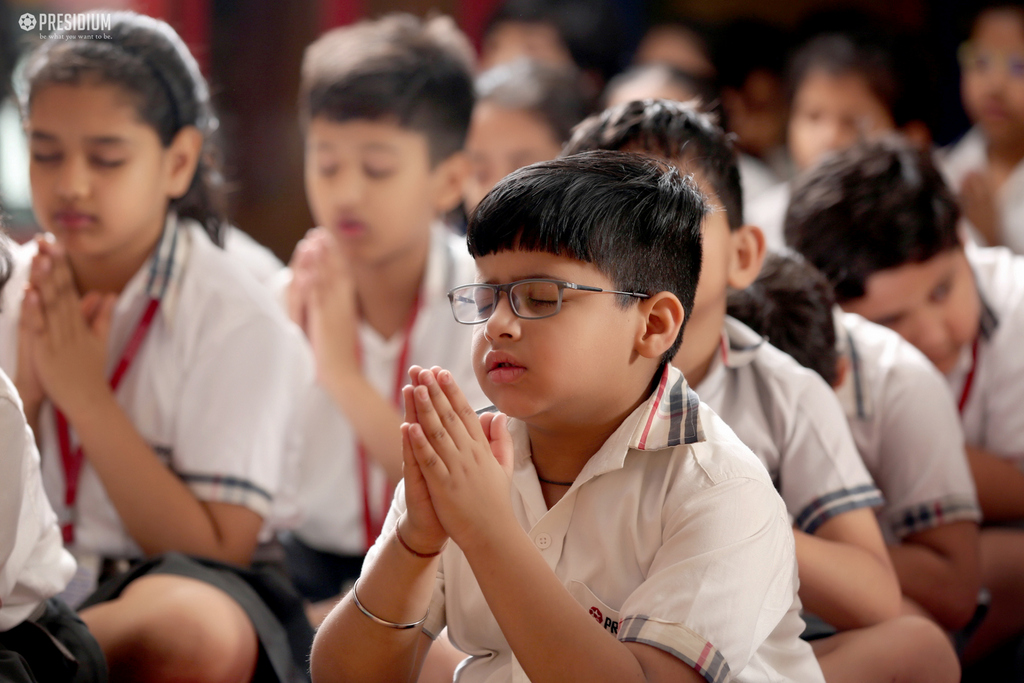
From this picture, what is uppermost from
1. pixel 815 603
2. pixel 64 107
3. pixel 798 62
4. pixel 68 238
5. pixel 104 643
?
pixel 798 62

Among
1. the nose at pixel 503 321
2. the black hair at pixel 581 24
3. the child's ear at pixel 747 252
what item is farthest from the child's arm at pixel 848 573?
the black hair at pixel 581 24

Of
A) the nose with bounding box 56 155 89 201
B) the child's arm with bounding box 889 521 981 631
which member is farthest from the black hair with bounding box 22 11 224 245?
the child's arm with bounding box 889 521 981 631

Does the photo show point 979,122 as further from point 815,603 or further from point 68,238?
point 68,238

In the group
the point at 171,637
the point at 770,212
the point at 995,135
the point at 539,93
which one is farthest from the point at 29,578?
the point at 995,135

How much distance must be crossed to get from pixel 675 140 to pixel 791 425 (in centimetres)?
40

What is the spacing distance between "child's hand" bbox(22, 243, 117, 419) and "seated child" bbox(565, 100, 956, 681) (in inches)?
29.2

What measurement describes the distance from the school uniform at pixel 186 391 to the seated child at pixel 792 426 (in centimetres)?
59

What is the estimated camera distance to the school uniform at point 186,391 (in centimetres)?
150

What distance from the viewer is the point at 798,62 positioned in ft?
10.2

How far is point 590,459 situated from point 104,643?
2.34 feet

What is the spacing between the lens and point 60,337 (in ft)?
4.72

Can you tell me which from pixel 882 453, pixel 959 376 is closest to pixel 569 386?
pixel 882 453

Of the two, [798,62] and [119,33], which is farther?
[798,62]

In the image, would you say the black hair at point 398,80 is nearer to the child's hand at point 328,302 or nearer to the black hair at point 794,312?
the child's hand at point 328,302
